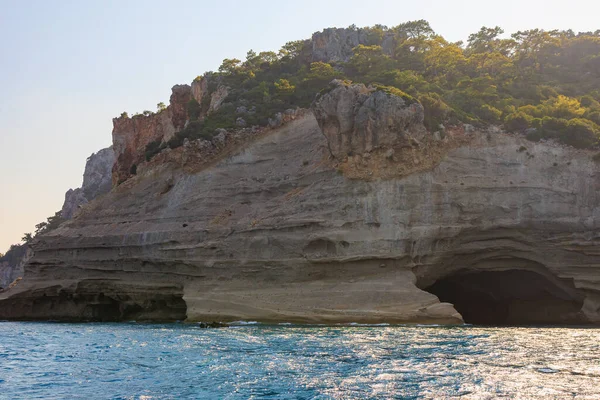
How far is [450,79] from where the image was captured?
58250 millimetres

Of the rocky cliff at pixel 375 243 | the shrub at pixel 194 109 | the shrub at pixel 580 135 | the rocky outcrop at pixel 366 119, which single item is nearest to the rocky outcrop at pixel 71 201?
the shrub at pixel 194 109

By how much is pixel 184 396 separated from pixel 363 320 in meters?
19.7

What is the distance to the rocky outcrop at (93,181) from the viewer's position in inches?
4587

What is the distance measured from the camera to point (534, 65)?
62.8 metres

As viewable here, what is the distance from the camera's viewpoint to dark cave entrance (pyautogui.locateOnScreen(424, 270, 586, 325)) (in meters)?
40.2

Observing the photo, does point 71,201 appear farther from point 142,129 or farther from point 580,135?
point 580,135

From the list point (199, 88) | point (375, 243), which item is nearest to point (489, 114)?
point (375, 243)

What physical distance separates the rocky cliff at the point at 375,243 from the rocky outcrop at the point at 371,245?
0.26ft

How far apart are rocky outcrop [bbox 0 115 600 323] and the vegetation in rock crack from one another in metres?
3.84

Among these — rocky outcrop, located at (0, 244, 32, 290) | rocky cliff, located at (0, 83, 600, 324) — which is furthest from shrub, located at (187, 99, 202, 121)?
rocky outcrop, located at (0, 244, 32, 290)

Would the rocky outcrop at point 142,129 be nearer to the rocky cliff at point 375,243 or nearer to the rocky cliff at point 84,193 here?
the rocky cliff at point 375,243

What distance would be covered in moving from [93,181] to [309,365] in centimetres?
11165

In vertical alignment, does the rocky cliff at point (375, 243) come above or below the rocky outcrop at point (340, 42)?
below

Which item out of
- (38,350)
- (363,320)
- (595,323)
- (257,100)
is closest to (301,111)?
(257,100)
